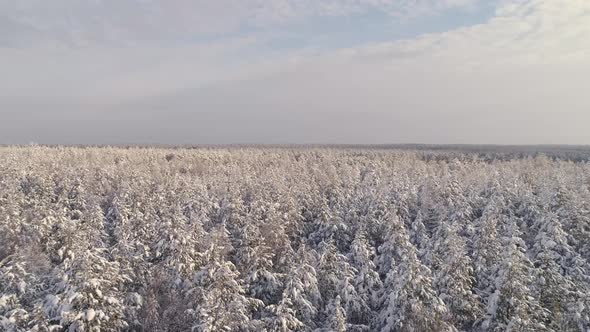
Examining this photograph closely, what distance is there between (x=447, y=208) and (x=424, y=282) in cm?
2184

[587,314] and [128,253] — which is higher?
[128,253]

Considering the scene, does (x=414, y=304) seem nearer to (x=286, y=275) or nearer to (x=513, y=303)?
(x=513, y=303)

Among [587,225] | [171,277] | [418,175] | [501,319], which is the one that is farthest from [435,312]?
[418,175]

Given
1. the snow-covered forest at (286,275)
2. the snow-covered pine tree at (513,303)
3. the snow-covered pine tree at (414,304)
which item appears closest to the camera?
the snow-covered forest at (286,275)

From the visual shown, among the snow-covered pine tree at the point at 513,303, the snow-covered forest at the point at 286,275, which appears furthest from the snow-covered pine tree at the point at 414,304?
the snow-covered pine tree at the point at 513,303

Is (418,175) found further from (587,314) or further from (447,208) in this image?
(587,314)

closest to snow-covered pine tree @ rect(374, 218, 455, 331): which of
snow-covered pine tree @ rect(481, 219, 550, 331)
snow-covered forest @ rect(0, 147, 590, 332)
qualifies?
snow-covered forest @ rect(0, 147, 590, 332)

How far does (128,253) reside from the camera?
20.9 meters

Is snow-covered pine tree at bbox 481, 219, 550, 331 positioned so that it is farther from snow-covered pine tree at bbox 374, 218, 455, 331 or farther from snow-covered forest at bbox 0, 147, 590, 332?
snow-covered pine tree at bbox 374, 218, 455, 331

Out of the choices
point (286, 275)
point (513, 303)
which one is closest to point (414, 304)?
point (513, 303)

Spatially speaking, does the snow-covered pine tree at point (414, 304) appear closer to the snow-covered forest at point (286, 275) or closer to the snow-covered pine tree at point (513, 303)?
the snow-covered forest at point (286, 275)

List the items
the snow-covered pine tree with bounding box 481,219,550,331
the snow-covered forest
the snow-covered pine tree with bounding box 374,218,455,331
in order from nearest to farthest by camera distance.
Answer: the snow-covered forest → the snow-covered pine tree with bounding box 481,219,550,331 → the snow-covered pine tree with bounding box 374,218,455,331

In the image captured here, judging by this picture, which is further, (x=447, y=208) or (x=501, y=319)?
(x=447, y=208)

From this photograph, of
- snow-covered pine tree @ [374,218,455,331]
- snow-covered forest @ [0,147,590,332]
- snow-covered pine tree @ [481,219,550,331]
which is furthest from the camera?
snow-covered pine tree @ [374,218,455,331]
